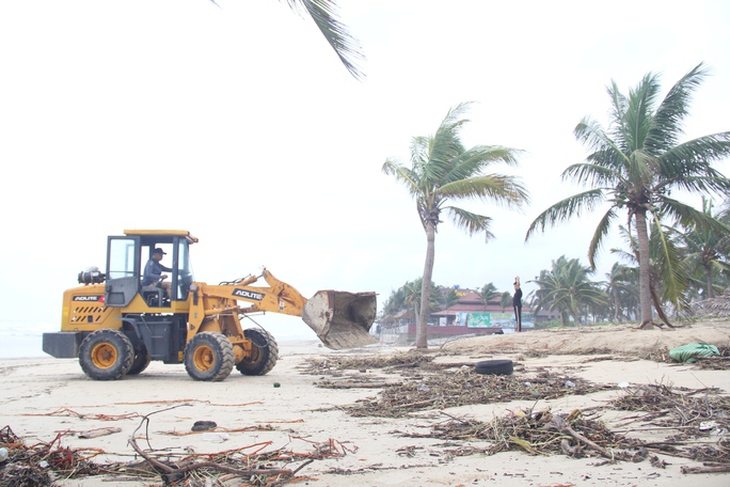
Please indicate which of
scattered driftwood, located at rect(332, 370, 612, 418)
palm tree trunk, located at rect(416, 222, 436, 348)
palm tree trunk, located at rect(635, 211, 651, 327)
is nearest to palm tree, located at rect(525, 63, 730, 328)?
palm tree trunk, located at rect(635, 211, 651, 327)

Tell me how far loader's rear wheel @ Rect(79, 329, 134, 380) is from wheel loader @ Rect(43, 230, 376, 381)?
16 millimetres

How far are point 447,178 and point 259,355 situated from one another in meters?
10.8

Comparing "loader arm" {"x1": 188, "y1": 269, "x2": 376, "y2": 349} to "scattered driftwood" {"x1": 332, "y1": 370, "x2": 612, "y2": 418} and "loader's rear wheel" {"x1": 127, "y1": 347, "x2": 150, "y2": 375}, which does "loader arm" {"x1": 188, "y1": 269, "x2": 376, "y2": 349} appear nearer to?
"loader's rear wheel" {"x1": 127, "y1": 347, "x2": 150, "y2": 375}

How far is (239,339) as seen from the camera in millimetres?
11031

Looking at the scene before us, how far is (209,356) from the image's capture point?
1019 cm

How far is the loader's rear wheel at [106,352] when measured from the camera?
10398 millimetres

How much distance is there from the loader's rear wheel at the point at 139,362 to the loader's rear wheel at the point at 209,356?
1.60 meters

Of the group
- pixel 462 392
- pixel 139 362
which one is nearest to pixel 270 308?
pixel 139 362

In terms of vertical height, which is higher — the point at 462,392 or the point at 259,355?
the point at 259,355

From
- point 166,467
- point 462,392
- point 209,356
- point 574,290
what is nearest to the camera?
point 166,467

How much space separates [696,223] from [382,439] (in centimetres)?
1442

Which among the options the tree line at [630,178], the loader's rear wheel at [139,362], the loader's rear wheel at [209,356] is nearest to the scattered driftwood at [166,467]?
the loader's rear wheel at [209,356]

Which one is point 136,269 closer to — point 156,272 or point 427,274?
point 156,272

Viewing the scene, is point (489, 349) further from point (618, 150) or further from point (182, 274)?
point (182, 274)
